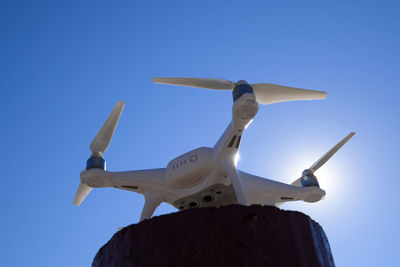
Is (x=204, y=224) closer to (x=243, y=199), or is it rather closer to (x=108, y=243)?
(x=108, y=243)

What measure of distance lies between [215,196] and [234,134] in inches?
95.1

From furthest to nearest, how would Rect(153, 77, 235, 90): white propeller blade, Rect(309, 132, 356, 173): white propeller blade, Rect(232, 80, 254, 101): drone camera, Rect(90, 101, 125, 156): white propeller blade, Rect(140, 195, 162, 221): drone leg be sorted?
Rect(309, 132, 356, 173): white propeller blade → Rect(90, 101, 125, 156): white propeller blade → Rect(140, 195, 162, 221): drone leg → Rect(153, 77, 235, 90): white propeller blade → Rect(232, 80, 254, 101): drone camera

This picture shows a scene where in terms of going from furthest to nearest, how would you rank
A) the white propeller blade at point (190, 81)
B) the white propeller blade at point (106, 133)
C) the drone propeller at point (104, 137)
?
the white propeller blade at point (106, 133) < the drone propeller at point (104, 137) < the white propeller blade at point (190, 81)

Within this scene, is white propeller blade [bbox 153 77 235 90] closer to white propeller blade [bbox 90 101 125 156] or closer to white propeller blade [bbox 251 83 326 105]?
white propeller blade [bbox 251 83 326 105]

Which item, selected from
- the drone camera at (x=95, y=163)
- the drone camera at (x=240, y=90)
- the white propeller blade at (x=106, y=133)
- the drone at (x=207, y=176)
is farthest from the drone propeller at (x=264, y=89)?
the drone camera at (x=95, y=163)

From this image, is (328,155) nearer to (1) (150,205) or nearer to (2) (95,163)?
(1) (150,205)

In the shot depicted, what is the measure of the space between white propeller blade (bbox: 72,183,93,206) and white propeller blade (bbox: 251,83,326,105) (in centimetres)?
677

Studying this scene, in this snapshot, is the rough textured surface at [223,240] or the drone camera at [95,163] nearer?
the rough textured surface at [223,240]

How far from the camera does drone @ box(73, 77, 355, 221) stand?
11672mm

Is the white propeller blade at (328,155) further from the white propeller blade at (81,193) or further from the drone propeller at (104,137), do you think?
the white propeller blade at (81,193)

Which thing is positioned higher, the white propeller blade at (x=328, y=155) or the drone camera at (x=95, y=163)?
the white propeller blade at (x=328, y=155)

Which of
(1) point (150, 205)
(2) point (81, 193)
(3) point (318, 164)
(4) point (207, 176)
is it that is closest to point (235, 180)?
(4) point (207, 176)

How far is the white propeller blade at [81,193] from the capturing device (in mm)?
14045

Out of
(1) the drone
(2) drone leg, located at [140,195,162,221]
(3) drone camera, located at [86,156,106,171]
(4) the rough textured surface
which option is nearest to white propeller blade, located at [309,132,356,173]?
(1) the drone
